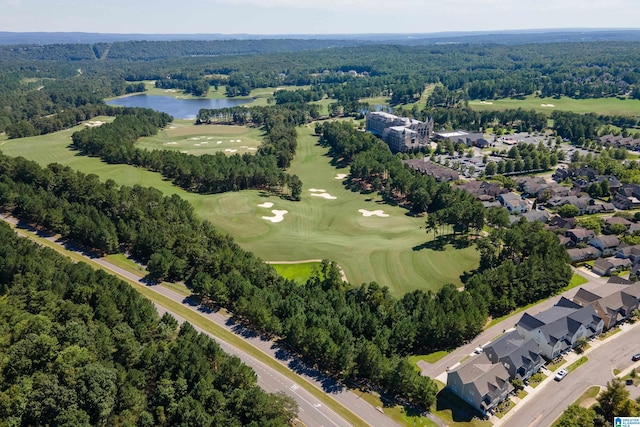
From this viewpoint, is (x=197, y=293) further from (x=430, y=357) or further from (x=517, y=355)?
(x=517, y=355)

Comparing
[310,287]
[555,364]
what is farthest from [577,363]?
[310,287]

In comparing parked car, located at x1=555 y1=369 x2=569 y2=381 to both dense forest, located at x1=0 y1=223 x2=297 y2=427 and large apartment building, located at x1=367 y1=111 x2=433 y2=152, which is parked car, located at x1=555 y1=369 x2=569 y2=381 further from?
large apartment building, located at x1=367 y1=111 x2=433 y2=152

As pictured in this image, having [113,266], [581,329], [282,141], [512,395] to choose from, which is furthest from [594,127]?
[113,266]

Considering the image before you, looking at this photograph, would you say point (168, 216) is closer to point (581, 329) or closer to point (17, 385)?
point (17, 385)

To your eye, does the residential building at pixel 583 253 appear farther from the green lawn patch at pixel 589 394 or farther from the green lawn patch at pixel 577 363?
the green lawn patch at pixel 589 394

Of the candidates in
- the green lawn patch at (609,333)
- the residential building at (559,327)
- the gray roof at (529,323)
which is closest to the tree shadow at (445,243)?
the residential building at (559,327)
